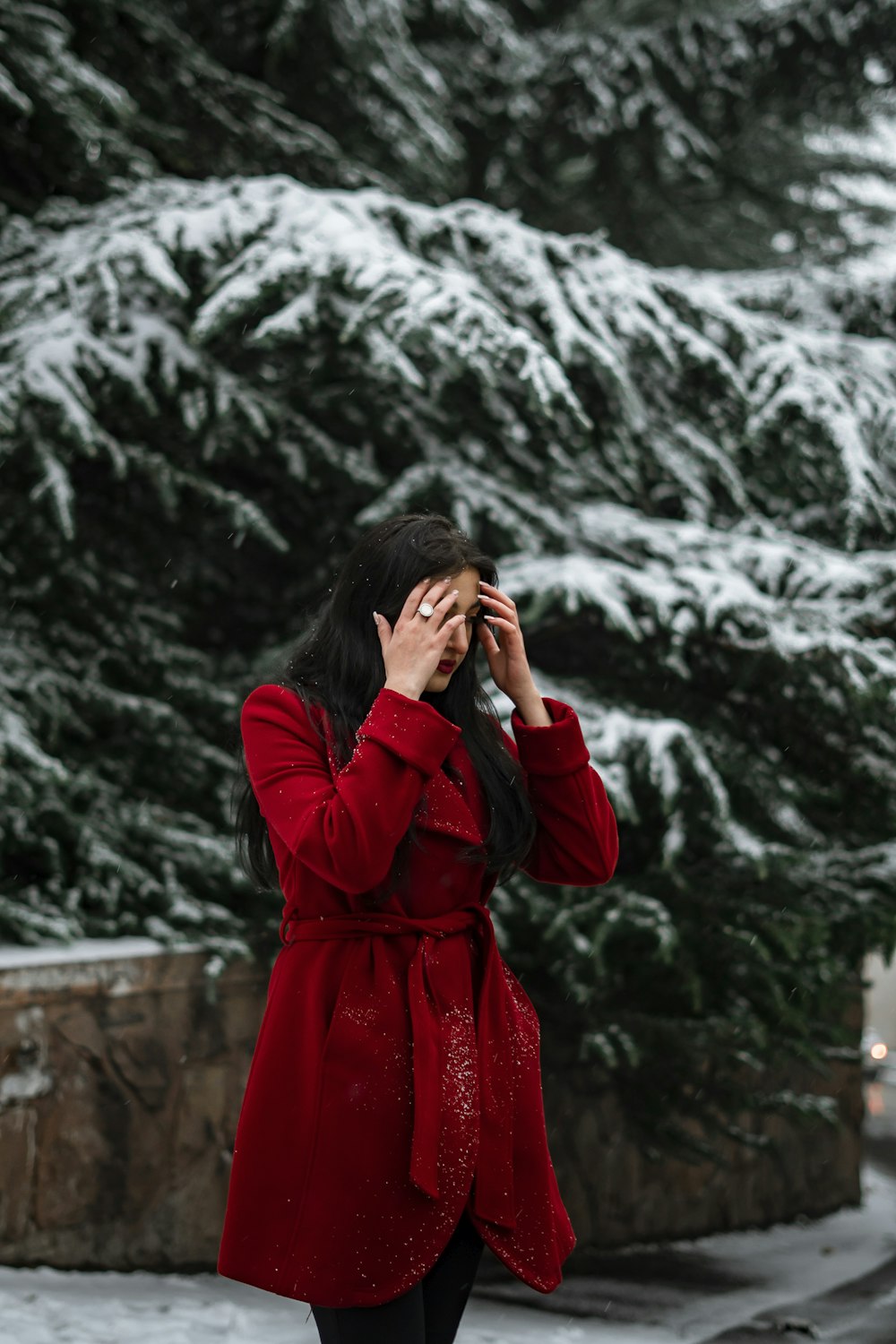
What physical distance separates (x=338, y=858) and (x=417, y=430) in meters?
3.24

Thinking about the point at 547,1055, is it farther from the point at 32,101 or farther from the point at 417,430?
the point at 32,101

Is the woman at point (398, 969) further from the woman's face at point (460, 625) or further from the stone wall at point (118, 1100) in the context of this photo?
the stone wall at point (118, 1100)

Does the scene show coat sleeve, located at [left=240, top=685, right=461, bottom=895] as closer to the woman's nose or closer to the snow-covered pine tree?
the woman's nose

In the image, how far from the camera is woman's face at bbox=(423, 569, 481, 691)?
1.93 meters

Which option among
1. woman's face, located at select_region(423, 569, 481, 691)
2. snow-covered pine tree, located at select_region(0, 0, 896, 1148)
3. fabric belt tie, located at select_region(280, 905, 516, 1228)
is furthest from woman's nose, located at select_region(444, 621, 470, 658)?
snow-covered pine tree, located at select_region(0, 0, 896, 1148)

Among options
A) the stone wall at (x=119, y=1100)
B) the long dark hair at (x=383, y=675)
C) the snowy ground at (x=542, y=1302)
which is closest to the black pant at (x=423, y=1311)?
the long dark hair at (x=383, y=675)

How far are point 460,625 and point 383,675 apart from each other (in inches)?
6.3

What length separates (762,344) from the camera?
14.7ft

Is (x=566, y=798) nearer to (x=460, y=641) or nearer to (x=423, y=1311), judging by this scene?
(x=460, y=641)

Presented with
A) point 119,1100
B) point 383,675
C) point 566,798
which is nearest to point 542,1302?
point 119,1100

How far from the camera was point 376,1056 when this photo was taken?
1.78 meters

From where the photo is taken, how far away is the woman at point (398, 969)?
1.75m

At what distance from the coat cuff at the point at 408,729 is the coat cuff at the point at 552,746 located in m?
0.25

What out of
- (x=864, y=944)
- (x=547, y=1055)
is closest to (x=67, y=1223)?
(x=547, y=1055)
